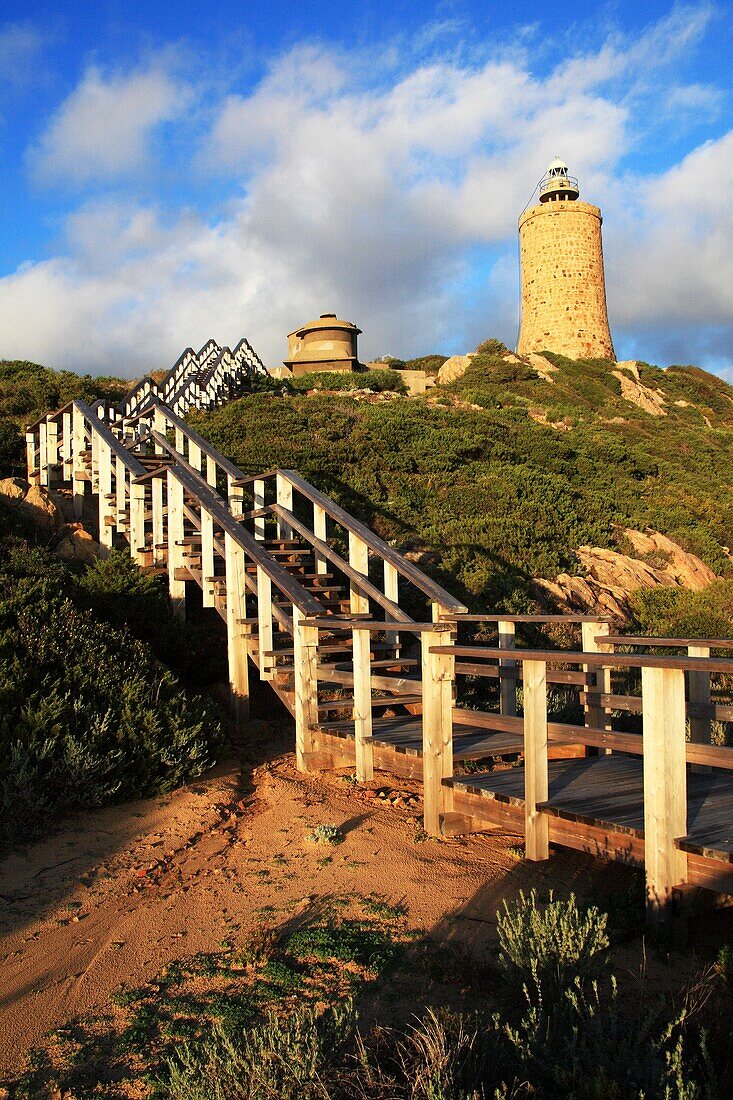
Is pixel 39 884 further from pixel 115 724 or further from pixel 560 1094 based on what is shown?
pixel 560 1094

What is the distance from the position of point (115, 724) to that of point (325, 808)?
1620mm

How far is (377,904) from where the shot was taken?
420 centimetres

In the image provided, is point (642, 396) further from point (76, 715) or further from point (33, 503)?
point (76, 715)

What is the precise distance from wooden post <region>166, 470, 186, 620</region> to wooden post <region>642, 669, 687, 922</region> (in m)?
6.43

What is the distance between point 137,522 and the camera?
10039 millimetres

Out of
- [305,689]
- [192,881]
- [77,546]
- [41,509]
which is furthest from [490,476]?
[192,881]

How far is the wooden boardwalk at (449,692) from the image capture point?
12.5 feet

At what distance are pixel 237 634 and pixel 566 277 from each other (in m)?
41.5

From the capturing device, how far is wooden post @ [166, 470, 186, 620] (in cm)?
931

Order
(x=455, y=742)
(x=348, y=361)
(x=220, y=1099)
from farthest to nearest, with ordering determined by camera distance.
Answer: (x=348, y=361)
(x=455, y=742)
(x=220, y=1099)

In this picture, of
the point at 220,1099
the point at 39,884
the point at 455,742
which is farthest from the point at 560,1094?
the point at 455,742

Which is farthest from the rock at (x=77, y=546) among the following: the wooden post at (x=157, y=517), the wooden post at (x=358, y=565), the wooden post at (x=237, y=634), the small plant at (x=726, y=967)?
the small plant at (x=726, y=967)

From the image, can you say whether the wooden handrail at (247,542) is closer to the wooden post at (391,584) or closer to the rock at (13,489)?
the wooden post at (391,584)

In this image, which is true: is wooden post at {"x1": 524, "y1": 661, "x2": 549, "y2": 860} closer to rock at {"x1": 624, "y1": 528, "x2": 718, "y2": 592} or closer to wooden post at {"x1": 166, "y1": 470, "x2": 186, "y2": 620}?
wooden post at {"x1": 166, "y1": 470, "x2": 186, "y2": 620}
